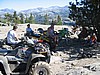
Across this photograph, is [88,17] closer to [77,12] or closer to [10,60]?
[77,12]

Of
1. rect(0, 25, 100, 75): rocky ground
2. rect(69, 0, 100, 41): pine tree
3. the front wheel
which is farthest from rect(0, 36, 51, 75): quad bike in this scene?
rect(69, 0, 100, 41): pine tree

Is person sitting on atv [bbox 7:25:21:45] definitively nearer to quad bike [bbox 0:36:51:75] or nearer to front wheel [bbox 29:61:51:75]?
quad bike [bbox 0:36:51:75]

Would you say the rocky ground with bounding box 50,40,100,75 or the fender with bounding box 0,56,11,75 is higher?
the fender with bounding box 0,56,11,75

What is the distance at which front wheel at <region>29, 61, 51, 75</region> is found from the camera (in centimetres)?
897

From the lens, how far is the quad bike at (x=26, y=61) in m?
8.98

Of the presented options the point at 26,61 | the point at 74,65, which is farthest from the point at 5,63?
the point at 74,65

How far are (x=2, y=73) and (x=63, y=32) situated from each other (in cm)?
1397

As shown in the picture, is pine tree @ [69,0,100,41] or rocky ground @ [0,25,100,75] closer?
rocky ground @ [0,25,100,75]

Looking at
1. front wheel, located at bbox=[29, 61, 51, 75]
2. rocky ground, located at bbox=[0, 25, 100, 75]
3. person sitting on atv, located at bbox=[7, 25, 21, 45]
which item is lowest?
rocky ground, located at bbox=[0, 25, 100, 75]

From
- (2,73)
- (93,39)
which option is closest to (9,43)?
(2,73)

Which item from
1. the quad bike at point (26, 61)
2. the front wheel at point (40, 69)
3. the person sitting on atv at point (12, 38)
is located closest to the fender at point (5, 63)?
the quad bike at point (26, 61)

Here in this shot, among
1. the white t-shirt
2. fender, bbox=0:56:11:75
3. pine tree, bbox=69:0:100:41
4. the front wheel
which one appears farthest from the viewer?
pine tree, bbox=69:0:100:41

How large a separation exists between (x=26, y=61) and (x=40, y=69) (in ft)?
1.80

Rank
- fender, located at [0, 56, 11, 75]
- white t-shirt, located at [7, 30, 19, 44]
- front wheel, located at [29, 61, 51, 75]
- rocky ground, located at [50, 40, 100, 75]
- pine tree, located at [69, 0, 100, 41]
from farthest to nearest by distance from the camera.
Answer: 1. pine tree, located at [69, 0, 100, 41]
2. white t-shirt, located at [7, 30, 19, 44]
3. rocky ground, located at [50, 40, 100, 75]
4. front wheel, located at [29, 61, 51, 75]
5. fender, located at [0, 56, 11, 75]
